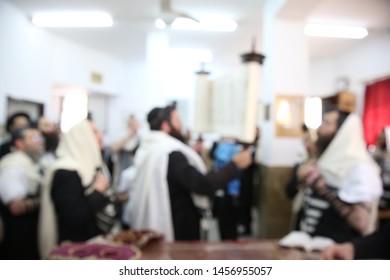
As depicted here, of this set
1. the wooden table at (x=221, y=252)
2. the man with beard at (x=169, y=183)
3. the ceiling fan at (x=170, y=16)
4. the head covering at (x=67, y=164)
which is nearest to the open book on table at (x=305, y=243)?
the wooden table at (x=221, y=252)

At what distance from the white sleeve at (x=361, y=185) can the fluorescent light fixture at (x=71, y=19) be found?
899 millimetres

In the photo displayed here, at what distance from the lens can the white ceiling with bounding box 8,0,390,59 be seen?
37.6 inches

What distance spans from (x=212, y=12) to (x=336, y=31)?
419mm

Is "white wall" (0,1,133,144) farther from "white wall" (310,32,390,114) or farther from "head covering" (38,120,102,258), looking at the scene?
"white wall" (310,32,390,114)

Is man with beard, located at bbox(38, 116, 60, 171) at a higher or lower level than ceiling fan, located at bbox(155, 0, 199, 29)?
lower

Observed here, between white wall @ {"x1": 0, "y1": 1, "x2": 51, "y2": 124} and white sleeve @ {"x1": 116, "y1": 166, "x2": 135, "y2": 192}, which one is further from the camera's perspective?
white sleeve @ {"x1": 116, "y1": 166, "x2": 135, "y2": 192}

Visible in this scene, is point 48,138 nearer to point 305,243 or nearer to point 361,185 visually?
point 305,243

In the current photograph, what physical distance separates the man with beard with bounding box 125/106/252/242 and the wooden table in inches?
7.0

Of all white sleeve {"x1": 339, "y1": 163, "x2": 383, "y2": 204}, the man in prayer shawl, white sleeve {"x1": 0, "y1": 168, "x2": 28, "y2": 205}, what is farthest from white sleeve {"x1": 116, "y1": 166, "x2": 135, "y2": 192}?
white sleeve {"x1": 339, "y1": 163, "x2": 383, "y2": 204}

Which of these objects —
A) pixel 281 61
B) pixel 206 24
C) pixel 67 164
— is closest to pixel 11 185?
pixel 67 164

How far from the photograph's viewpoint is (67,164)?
952mm
